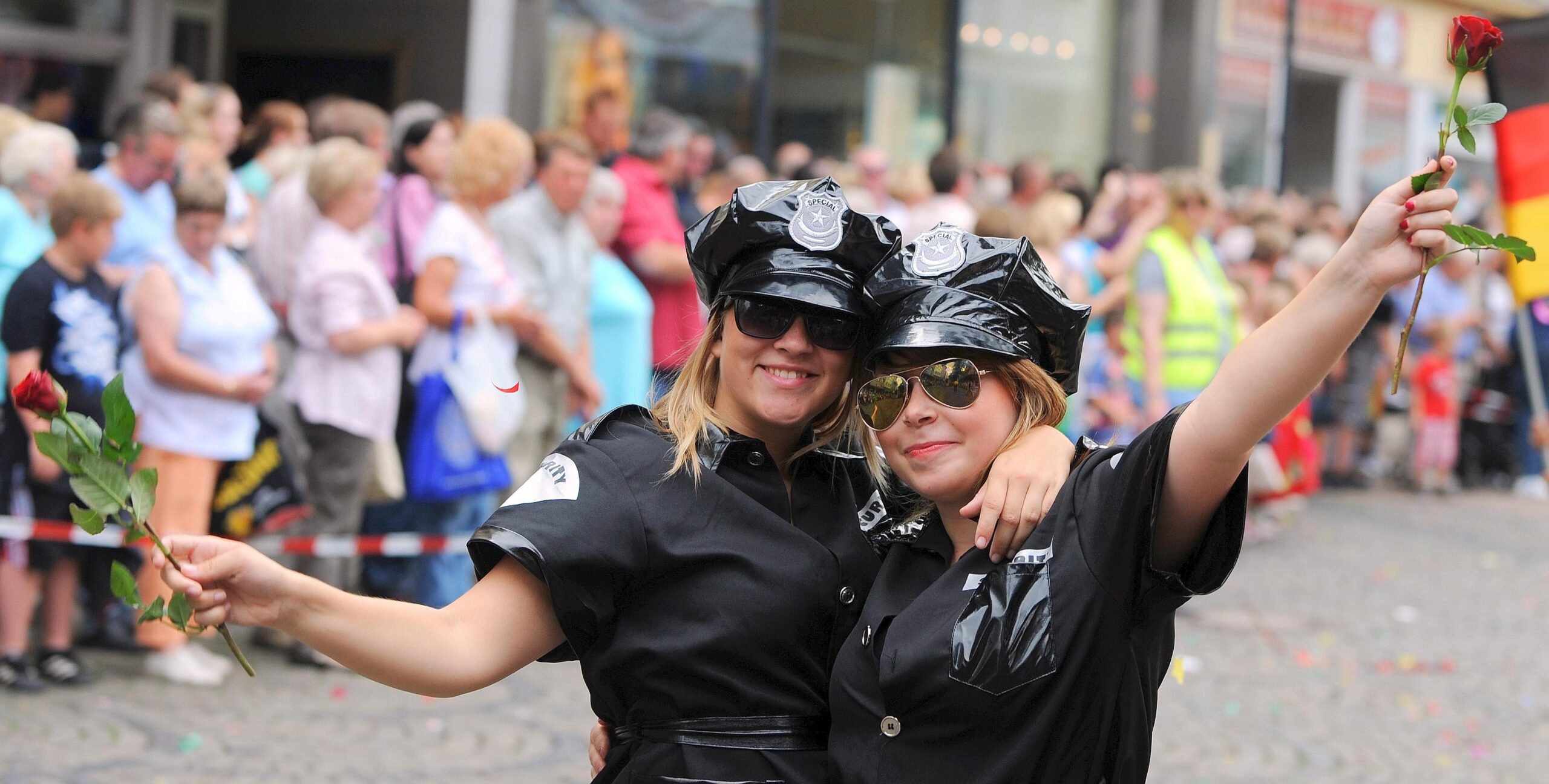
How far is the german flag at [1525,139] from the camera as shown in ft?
18.3

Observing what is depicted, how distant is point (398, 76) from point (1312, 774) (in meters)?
9.55

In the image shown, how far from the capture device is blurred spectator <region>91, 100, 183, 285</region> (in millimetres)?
6660

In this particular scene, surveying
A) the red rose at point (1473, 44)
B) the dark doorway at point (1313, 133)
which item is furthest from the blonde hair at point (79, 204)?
the dark doorway at point (1313, 133)

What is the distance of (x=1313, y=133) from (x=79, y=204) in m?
21.3

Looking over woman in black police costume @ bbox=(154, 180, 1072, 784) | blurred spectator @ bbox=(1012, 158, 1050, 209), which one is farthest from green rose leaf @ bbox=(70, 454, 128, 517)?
blurred spectator @ bbox=(1012, 158, 1050, 209)

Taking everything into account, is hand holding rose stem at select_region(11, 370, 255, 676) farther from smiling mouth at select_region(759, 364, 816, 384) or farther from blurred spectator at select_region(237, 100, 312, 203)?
blurred spectator at select_region(237, 100, 312, 203)

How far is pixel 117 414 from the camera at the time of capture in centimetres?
209

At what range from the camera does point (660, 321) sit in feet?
26.1

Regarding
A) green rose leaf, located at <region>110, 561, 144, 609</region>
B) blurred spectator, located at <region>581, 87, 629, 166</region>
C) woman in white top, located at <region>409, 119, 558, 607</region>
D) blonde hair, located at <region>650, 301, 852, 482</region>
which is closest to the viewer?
green rose leaf, located at <region>110, 561, 144, 609</region>

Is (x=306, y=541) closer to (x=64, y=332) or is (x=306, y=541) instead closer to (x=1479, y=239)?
(x=64, y=332)

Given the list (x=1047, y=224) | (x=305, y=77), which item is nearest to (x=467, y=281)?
(x=1047, y=224)

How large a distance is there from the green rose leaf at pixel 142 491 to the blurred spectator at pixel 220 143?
16.3 ft

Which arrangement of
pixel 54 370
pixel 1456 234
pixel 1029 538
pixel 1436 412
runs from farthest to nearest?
pixel 1436 412
pixel 54 370
pixel 1029 538
pixel 1456 234

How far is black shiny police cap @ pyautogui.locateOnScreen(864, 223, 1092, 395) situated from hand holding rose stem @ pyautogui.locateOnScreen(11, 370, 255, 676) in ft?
3.33
